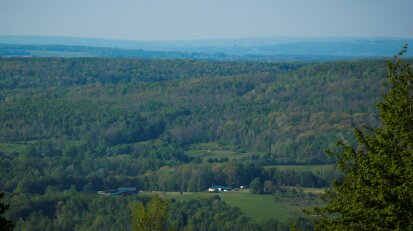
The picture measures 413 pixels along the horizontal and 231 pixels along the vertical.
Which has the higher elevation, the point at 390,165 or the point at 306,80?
the point at 390,165

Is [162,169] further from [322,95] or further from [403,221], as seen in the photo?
[403,221]

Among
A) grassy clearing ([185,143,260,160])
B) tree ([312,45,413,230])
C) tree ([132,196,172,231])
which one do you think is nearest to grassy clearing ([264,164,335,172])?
grassy clearing ([185,143,260,160])

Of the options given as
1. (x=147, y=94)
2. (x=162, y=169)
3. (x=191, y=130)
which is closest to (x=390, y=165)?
(x=162, y=169)

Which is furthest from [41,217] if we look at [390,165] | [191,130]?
[191,130]

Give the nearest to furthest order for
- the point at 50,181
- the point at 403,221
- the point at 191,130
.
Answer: the point at 403,221 → the point at 50,181 → the point at 191,130

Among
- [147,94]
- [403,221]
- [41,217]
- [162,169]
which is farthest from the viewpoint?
[147,94]

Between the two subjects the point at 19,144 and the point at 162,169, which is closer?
the point at 162,169

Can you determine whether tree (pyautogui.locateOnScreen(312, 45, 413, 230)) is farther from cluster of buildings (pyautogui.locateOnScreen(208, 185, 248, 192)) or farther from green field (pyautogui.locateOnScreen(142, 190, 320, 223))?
cluster of buildings (pyautogui.locateOnScreen(208, 185, 248, 192))
